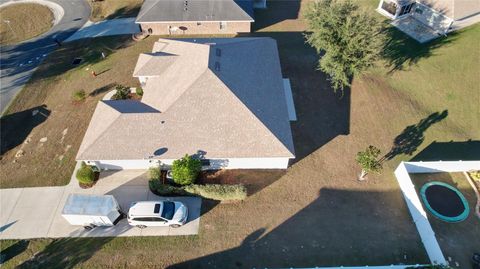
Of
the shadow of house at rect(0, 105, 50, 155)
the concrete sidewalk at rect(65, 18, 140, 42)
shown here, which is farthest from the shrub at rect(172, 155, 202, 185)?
the concrete sidewalk at rect(65, 18, 140, 42)

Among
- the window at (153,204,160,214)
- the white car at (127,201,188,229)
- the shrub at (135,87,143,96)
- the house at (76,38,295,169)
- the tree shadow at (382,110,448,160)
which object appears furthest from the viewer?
the shrub at (135,87,143,96)

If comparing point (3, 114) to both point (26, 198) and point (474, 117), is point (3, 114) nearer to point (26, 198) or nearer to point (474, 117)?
point (26, 198)

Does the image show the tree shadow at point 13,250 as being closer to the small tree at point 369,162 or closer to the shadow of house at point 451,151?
the small tree at point 369,162

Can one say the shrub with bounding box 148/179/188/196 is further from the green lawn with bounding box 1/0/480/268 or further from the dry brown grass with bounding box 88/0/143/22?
the dry brown grass with bounding box 88/0/143/22

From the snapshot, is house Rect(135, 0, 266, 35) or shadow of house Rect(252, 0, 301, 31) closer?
house Rect(135, 0, 266, 35)

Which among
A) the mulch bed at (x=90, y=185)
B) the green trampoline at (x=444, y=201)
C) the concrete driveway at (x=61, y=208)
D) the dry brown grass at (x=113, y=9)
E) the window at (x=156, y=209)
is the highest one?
the dry brown grass at (x=113, y=9)

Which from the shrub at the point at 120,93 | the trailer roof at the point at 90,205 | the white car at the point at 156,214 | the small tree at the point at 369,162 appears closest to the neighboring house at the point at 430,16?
the small tree at the point at 369,162

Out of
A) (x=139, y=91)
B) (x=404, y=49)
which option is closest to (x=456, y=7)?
(x=404, y=49)
